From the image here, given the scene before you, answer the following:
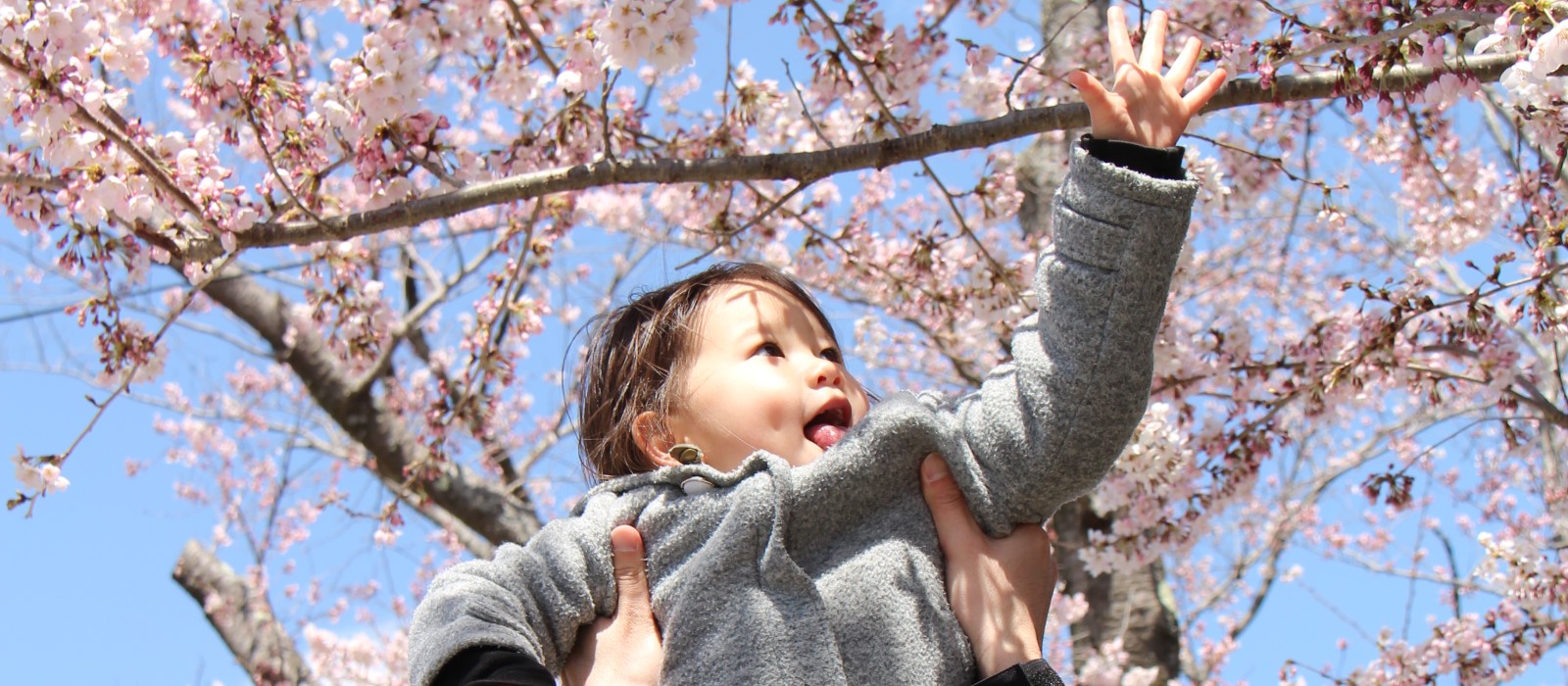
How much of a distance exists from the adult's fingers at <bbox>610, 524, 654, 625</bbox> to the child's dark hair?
0.27 meters

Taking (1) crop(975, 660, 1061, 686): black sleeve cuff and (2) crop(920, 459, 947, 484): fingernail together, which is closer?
(1) crop(975, 660, 1061, 686): black sleeve cuff

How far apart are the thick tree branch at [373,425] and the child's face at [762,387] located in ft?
8.50

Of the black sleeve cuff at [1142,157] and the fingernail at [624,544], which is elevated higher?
the black sleeve cuff at [1142,157]

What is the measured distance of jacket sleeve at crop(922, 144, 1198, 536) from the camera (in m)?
1.37

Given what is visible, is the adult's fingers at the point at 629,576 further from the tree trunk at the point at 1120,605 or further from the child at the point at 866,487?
the tree trunk at the point at 1120,605

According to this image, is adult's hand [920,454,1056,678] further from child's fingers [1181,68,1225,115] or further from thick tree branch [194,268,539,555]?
thick tree branch [194,268,539,555]

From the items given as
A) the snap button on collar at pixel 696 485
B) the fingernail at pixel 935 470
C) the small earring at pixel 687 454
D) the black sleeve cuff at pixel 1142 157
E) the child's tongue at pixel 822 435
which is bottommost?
the fingernail at pixel 935 470

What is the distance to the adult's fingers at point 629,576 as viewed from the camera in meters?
1.53

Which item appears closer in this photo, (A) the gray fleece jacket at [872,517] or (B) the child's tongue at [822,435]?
(A) the gray fleece jacket at [872,517]

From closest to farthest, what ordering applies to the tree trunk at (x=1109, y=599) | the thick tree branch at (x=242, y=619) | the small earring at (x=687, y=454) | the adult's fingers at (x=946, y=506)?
the adult's fingers at (x=946, y=506) → the small earring at (x=687, y=454) → the tree trunk at (x=1109, y=599) → the thick tree branch at (x=242, y=619)

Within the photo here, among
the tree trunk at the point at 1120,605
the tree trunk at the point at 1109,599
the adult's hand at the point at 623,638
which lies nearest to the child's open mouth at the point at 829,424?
the adult's hand at the point at 623,638

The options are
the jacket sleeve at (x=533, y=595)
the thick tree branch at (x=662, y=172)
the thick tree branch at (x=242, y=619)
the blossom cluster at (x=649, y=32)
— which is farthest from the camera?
the thick tree branch at (x=242, y=619)

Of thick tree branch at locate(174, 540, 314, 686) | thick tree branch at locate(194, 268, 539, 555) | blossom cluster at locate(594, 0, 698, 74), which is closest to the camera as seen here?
blossom cluster at locate(594, 0, 698, 74)

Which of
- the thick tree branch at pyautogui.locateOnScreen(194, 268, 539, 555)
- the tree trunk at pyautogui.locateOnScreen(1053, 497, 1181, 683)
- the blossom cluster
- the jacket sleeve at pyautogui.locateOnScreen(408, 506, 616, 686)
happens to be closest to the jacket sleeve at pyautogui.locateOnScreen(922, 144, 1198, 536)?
the jacket sleeve at pyautogui.locateOnScreen(408, 506, 616, 686)
